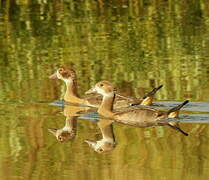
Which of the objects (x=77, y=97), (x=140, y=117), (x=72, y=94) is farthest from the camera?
(x=77, y=97)

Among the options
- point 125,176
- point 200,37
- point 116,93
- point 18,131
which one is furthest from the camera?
point 200,37

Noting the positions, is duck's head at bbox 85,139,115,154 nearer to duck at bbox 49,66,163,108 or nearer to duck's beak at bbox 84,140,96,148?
duck's beak at bbox 84,140,96,148

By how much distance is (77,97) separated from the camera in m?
12.5

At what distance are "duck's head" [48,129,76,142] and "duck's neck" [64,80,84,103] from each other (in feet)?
6.66

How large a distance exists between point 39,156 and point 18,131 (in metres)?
1.19

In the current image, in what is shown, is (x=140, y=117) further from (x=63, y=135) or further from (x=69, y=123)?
(x=63, y=135)

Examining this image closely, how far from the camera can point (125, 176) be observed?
824 cm

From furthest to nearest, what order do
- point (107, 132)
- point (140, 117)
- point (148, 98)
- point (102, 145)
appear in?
point (148, 98) → point (140, 117) → point (107, 132) → point (102, 145)

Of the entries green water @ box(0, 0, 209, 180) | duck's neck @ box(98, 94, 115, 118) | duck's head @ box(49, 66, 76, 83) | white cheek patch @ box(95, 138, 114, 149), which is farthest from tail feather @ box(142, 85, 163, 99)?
white cheek patch @ box(95, 138, 114, 149)

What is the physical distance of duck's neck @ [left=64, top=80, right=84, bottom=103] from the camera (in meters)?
12.2

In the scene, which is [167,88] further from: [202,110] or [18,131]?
[18,131]

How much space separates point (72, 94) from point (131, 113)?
1583mm

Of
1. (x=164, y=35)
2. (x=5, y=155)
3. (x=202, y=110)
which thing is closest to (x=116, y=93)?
(x=202, y=110)

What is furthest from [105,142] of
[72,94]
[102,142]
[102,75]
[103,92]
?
[102,75]
